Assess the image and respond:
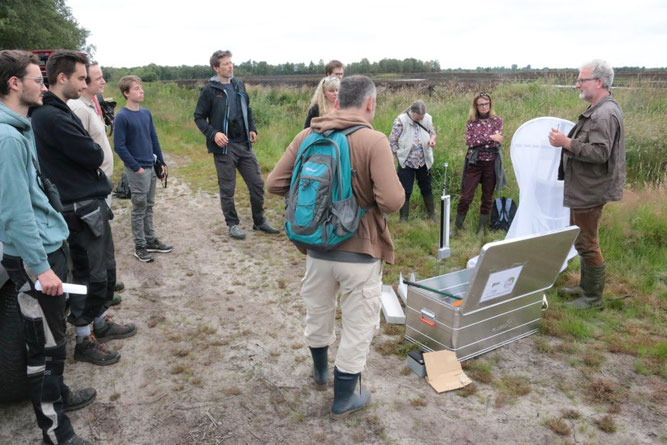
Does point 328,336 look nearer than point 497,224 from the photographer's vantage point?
Yes

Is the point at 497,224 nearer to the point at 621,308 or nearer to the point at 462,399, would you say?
the point at 621,308

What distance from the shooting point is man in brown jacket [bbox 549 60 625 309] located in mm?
3867

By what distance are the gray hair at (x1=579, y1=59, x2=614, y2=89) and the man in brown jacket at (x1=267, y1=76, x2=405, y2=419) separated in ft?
8.07

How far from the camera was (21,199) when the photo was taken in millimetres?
2291

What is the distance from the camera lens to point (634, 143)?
25.5 feet

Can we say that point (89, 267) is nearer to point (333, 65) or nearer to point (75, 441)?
point (75, 441)

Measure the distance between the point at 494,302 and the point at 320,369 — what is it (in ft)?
4.54

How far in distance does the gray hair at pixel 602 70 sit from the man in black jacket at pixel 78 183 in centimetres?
398

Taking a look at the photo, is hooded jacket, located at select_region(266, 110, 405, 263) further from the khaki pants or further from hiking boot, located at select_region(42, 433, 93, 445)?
hiking boot, located at select_region(42, 433, 93, 445)

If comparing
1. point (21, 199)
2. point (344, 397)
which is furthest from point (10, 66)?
point (344, 397)

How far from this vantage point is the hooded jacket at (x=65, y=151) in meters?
3.01

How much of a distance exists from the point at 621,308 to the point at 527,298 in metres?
1.27

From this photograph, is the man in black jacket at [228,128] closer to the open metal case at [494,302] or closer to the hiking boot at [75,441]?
the open metal case at [494,302]

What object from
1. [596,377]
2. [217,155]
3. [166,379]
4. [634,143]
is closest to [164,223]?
[217,155]
